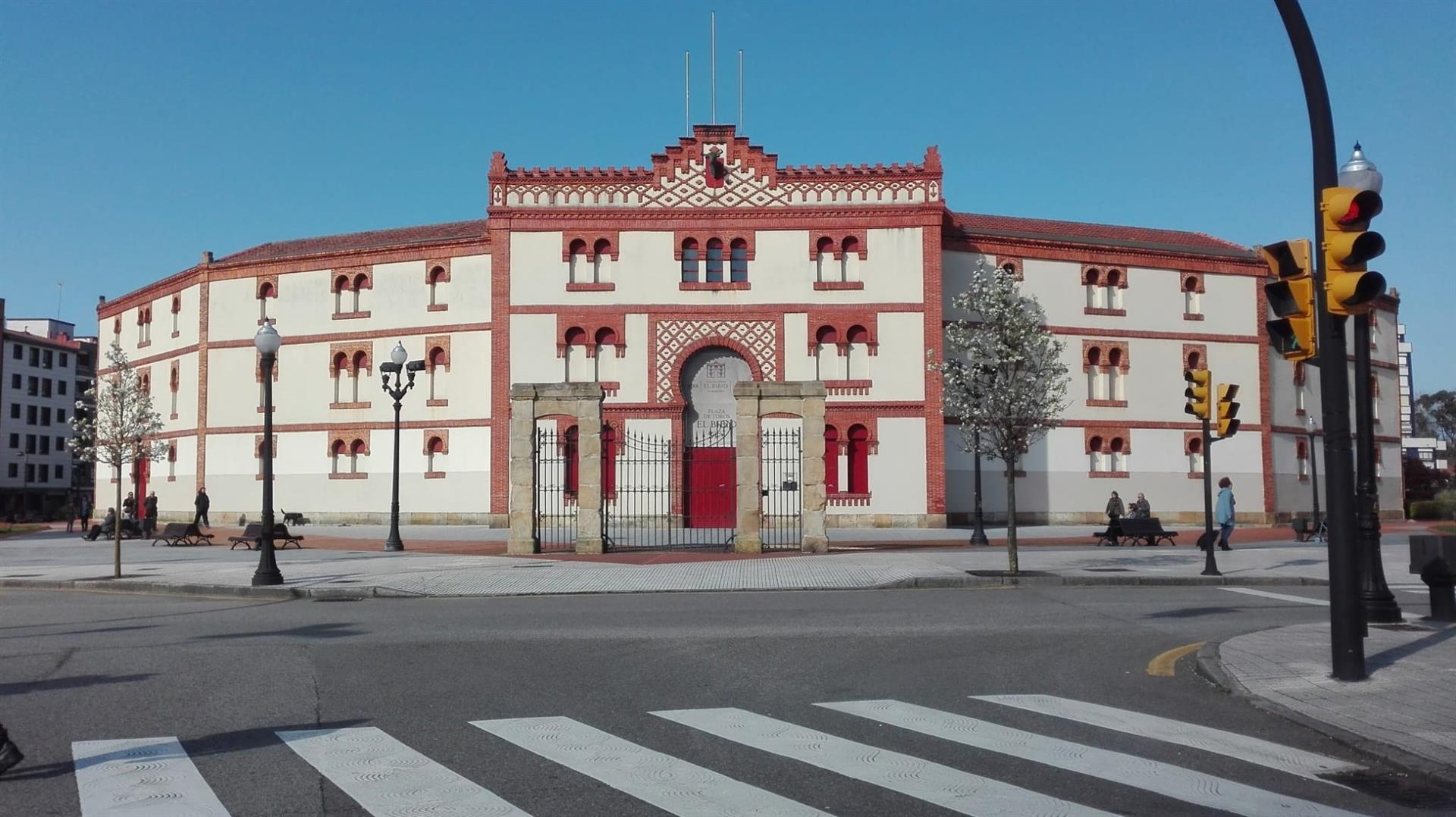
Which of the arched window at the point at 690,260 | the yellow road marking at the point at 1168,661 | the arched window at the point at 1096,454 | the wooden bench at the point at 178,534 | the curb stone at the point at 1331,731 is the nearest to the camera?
the curb stone at the point at 1331,731

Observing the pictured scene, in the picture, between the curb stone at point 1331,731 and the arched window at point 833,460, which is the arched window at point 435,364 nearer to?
the arched window at point 833,460

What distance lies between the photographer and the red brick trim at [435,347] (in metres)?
41.5

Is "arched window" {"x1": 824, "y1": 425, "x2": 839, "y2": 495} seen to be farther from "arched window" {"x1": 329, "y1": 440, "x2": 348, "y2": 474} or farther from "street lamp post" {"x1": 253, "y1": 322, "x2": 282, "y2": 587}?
"street lamp post" {"x1": 253, "y1": 322, "x2": 282, "y2": 587}

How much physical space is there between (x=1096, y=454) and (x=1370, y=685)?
3423 cm

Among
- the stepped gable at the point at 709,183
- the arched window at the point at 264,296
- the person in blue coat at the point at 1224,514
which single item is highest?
the stepped gable at the point at 709,183

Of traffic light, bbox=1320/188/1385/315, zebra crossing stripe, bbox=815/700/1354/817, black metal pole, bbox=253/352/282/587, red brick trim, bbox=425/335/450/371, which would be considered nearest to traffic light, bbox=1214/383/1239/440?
traffic light, bbox=1320/188/1385/315

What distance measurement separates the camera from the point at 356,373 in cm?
4306

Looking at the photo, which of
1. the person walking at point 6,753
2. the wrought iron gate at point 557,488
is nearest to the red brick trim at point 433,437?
the wrought iron gate at point 557,488

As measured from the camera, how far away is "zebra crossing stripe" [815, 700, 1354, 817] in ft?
18.1

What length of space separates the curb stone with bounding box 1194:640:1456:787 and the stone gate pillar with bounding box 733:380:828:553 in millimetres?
14615

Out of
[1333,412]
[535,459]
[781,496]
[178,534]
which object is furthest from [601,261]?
[1333,412]

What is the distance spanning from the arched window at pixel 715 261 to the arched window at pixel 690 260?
16.9 inches

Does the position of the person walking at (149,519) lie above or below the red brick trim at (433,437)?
below

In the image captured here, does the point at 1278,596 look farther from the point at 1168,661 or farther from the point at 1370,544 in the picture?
the point at 1168,661
